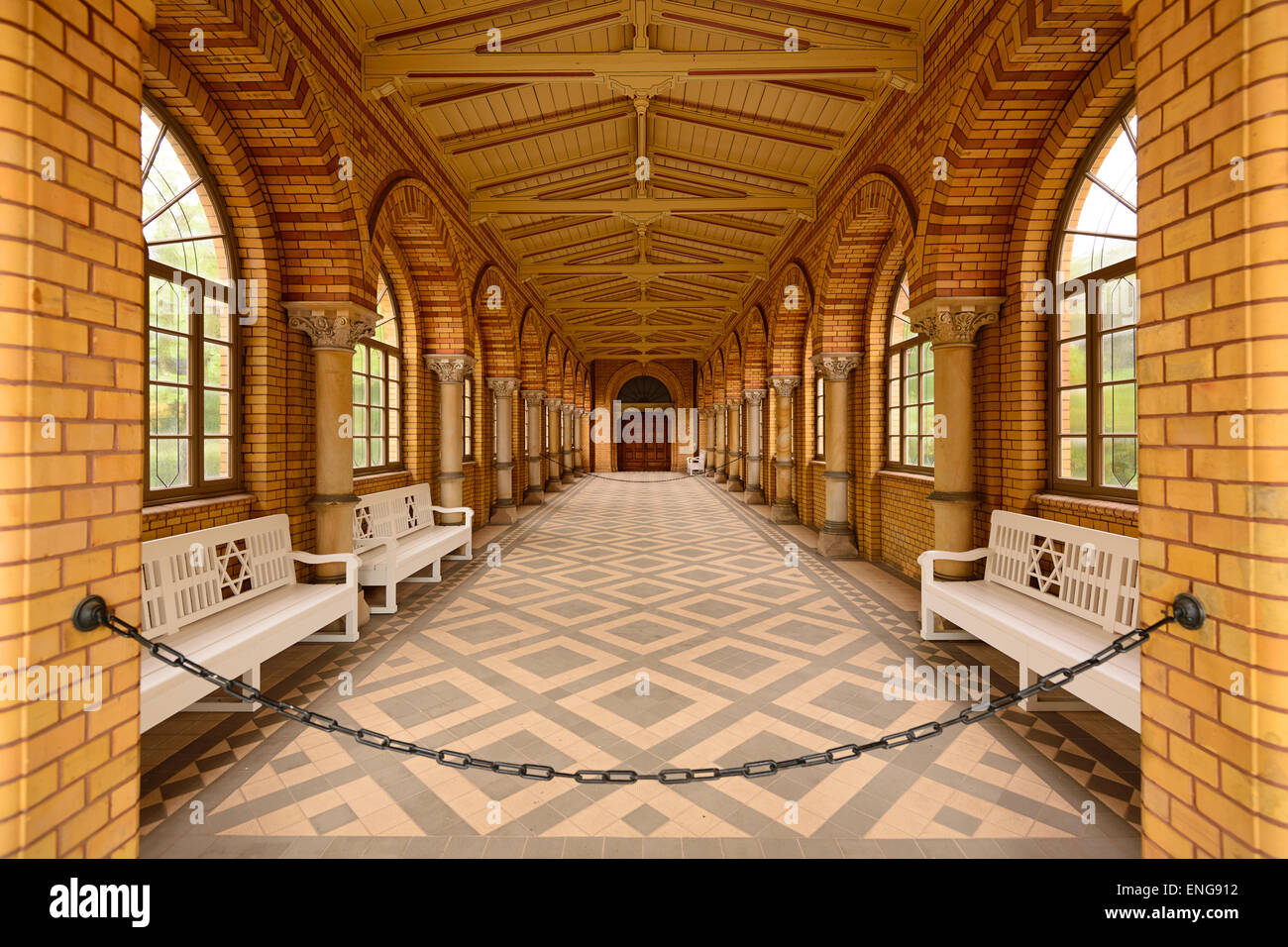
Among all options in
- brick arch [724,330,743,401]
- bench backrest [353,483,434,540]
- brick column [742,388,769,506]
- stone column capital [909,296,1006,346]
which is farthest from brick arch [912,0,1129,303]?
brick arch [724,330,743,401]

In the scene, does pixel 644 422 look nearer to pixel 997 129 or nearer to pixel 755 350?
pixel 755 350

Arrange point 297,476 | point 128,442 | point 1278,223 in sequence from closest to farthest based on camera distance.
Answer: point 1278,223, point 128,442, point 297,476

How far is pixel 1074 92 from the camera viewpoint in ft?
12.9

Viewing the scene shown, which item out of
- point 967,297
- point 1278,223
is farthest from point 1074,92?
point 1278,223

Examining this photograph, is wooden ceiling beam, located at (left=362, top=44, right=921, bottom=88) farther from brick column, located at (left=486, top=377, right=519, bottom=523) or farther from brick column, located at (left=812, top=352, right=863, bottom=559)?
brick column, located at (left=486, top=377, right=519, bottom=523)

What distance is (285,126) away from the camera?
4258mm

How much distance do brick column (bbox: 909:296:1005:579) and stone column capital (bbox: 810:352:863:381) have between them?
286cm

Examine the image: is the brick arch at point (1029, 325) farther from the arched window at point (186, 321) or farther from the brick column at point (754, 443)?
the brick column at point (754, 443)

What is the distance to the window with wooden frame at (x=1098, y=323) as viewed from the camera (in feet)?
12.7

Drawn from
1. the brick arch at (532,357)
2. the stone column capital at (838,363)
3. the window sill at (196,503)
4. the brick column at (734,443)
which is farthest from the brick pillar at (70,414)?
the brick column at (734,443)

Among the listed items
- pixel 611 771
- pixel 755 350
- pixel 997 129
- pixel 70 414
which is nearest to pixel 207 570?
pixel 70 414

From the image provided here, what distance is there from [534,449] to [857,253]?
9.60 m

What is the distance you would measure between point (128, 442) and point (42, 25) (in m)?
1.20
